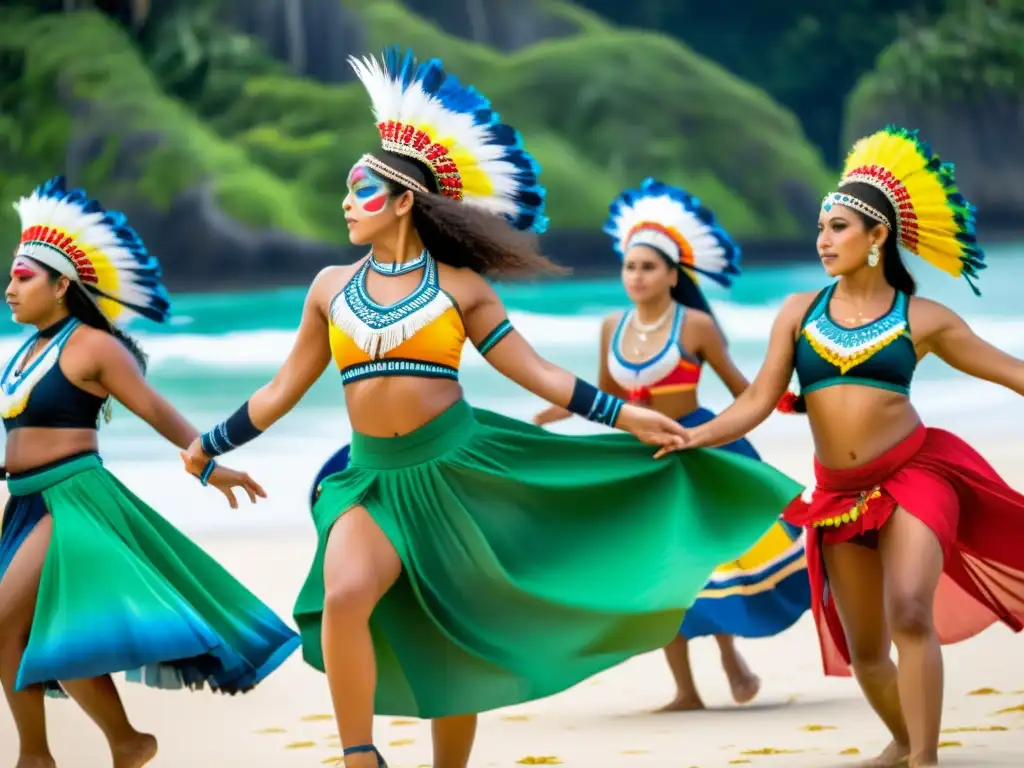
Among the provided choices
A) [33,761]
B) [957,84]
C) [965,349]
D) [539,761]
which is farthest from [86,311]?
[957,84]

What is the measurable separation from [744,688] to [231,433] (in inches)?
98.6

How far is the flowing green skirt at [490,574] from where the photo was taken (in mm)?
4949

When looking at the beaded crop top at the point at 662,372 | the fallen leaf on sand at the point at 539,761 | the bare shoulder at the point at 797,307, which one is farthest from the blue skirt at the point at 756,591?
the bare shoulder at the point at 797,307

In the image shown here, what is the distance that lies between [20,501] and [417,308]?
1.44 metres

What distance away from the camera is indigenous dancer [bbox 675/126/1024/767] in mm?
5145

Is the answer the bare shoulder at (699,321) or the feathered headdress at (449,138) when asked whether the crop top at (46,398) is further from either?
the bare shoulder at (699,321)

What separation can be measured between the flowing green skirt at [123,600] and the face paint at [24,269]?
622 mm

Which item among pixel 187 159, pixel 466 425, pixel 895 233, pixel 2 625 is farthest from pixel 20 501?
pixel 187 159

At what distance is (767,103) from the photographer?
2400 centimetres

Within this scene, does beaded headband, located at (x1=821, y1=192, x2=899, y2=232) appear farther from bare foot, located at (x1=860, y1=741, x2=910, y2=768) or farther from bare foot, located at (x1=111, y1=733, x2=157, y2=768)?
bare foot, located at (x1=111, y1=733, x2=157, y2=768)

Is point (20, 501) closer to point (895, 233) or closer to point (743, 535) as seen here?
point (743, 535)

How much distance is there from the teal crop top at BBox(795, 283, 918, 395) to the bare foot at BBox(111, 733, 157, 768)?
86.8 inches

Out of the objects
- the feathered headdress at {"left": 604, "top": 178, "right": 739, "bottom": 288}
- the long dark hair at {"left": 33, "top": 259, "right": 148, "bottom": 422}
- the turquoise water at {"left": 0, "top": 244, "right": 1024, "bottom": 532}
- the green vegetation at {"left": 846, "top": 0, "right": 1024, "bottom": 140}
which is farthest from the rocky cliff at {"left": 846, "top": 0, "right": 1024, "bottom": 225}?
the long dark hair at {"left": 33, "top": 259, "right": 148, "bottom": 422}

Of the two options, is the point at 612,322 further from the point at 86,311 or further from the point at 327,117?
the point at 327,117
